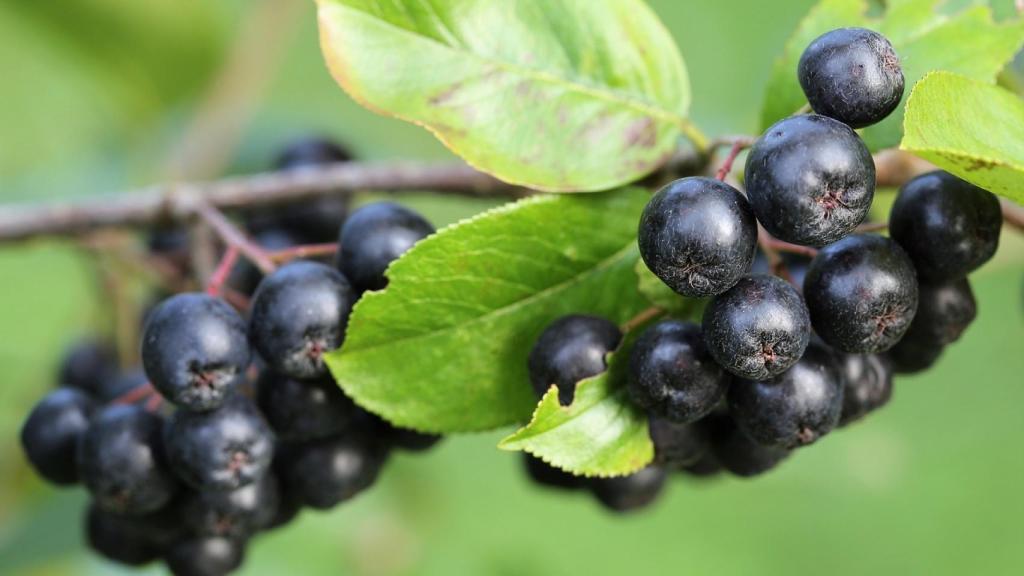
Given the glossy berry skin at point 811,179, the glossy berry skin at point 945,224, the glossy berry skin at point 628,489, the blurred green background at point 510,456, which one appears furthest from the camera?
the blurred green background at point 510,456

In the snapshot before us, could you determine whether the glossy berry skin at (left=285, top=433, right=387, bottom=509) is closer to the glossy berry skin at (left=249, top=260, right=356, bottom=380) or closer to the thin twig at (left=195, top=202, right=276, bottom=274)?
the glossy berry skin at (left=249, top=260, right=356, bottom=380)

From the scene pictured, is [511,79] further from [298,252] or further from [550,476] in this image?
[550,476]

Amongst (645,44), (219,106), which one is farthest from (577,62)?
(219,106)

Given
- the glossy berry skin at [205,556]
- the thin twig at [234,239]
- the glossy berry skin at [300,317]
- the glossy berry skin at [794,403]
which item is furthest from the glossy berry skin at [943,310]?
the glossy berry skin at [205,556]

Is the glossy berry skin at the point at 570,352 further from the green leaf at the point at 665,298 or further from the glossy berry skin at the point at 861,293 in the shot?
the glossy berry skin at the point at 861,293

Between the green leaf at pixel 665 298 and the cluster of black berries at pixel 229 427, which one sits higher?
the green leaf at pixel 665 298

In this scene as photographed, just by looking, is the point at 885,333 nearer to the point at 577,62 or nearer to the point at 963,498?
the point at 577,62
